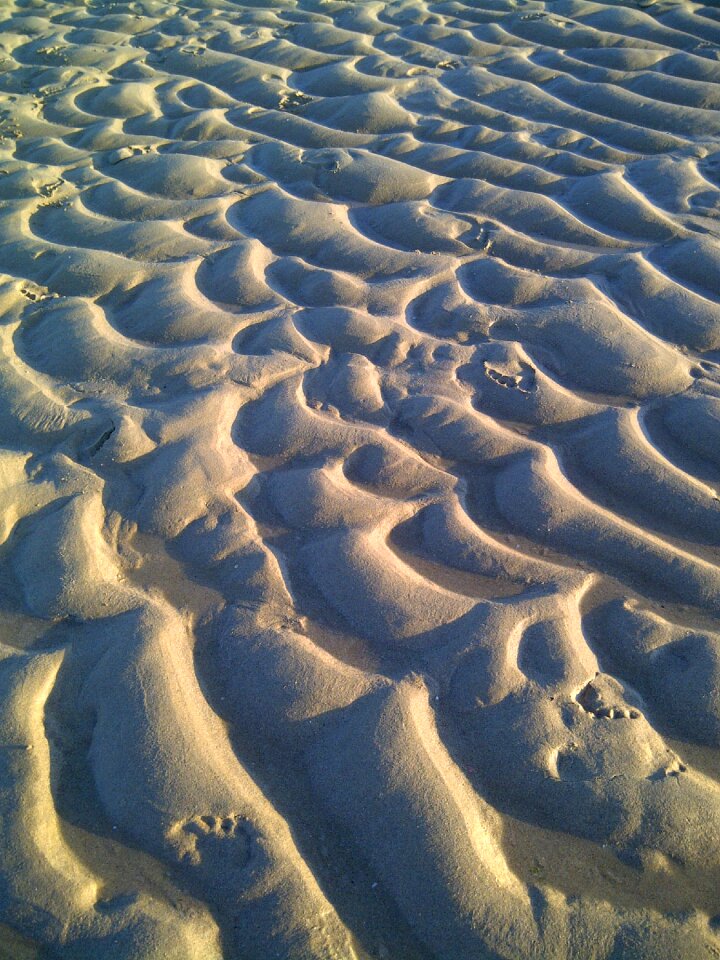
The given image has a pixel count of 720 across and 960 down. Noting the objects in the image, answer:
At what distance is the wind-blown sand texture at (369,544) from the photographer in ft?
3.52

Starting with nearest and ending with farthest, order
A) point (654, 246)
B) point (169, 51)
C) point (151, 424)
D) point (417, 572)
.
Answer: point (417, 572) → point (151, 424) → point (654, 246) → point (169, 51)

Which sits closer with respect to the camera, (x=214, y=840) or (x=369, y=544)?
(x=214, y=840)

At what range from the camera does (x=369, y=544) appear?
1498 millimetres

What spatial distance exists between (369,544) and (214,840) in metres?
0.65

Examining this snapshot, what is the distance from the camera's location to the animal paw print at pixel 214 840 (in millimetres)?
1088

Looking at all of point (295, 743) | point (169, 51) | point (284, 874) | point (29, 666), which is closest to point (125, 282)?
point (29, 666)

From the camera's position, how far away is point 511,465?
167cm

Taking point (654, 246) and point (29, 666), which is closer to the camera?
point (29, 666)

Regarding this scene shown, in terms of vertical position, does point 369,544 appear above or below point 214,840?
above

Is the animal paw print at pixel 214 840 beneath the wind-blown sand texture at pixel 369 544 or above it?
beneath

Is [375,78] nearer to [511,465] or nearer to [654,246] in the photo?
[654,246]

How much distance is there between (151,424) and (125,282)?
82cm

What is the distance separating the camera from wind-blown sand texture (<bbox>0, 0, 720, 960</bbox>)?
1072 millimetres

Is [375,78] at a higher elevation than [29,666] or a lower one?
higher
